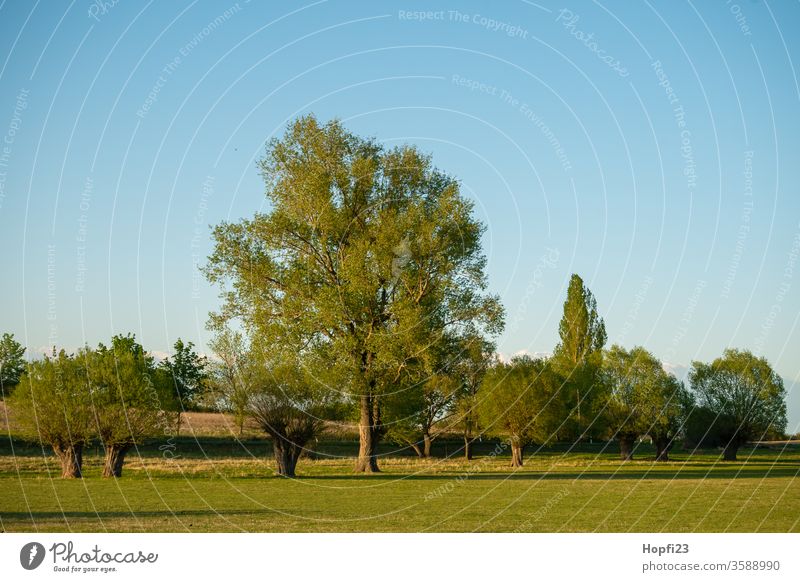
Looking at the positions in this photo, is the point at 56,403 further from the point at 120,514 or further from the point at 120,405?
the point at 120,514

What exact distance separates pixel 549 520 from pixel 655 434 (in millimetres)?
66237

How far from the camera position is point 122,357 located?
148ft

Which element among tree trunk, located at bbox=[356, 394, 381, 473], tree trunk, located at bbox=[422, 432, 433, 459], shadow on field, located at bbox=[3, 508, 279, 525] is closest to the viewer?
shadow on field, located at bbox=[3, 508, 279, 525]

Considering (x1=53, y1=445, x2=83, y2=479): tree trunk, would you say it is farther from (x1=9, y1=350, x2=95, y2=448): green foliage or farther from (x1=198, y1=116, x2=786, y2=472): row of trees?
(x1=198, y1=116, x2=786, y2=472): row of trees

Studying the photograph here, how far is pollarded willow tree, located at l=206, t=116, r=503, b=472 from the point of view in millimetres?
44062

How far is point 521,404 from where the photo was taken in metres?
59.7

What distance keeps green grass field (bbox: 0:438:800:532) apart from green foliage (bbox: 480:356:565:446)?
1158 cm

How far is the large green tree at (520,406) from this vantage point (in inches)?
2344

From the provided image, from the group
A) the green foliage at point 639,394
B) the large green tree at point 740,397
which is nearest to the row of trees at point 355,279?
the green foliage at point 639,394

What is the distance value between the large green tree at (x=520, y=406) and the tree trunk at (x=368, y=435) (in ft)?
45.0

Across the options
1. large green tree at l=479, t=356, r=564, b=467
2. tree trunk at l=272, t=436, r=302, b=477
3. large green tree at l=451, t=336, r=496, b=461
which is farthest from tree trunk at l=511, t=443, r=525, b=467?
tree trunk at l=272, t=436, r=302, b=477

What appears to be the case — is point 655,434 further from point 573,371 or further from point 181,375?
point 181,375

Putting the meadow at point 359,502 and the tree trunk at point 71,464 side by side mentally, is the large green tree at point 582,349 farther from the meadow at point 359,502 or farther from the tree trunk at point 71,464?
the tree trunk at point 71,464
